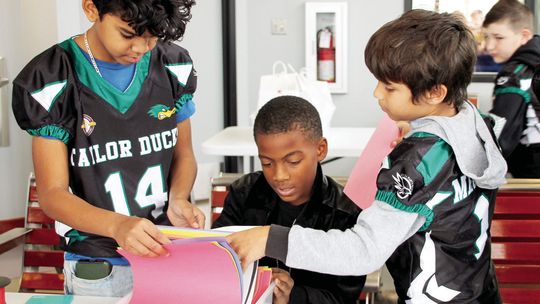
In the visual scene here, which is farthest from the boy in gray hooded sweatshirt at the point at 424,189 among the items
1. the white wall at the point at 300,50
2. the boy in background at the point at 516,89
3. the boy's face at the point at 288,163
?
the white wall at the point at 300,50

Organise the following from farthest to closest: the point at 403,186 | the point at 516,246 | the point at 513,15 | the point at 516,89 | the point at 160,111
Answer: the point at 513,15, the point at 516,89, the point at 516,246, the point at 160,111, the point at 403,186

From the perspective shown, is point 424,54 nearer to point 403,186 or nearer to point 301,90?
point 403,186

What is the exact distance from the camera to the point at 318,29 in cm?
603

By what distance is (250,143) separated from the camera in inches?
145

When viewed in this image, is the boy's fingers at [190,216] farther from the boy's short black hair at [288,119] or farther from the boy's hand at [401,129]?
the boy's hand at [401,129]

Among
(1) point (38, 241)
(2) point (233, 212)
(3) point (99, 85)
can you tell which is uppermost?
(3) point (99, 85)

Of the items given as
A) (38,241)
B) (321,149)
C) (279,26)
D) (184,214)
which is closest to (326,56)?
(279,26)

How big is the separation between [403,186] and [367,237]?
108 millimetres

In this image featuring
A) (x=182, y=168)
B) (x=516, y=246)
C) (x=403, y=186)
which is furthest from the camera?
(x=516, y=246)

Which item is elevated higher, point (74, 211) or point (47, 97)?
point (47, 97)

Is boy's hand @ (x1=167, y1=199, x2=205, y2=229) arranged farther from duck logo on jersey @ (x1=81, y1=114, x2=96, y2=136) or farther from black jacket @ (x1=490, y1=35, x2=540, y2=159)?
black jacket @ (x1=490, y1=35, x2=540, y2=159)

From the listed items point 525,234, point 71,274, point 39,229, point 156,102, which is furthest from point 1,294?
point 525,234

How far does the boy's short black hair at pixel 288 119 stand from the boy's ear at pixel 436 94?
0.44 m

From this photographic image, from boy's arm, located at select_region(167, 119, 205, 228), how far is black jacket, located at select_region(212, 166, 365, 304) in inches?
5.5
